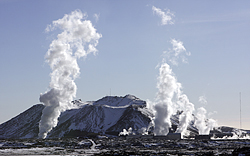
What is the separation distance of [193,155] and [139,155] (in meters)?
16.8

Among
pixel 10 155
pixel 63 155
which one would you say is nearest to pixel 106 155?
pixel 63 155

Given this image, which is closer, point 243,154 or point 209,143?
point 243,154

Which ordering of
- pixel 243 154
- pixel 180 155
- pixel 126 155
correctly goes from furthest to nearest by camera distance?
1. pixel 180 155
2. pixel 126 155
3. pixel 243 154

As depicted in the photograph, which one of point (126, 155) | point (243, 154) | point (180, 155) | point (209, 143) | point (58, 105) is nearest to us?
point (243, 154)

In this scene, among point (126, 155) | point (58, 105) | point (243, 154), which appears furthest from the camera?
point (58, 105)

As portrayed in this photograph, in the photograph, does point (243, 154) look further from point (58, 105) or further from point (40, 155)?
point (58, 105)

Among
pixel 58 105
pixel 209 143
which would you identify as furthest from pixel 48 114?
pixel 209 143

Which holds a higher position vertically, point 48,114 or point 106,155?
point 48,114

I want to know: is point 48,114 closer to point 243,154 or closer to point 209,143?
point 209,143

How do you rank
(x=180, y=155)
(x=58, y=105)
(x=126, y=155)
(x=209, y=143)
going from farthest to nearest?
(x=58, y=105)
(x=209, y=143)
(x=180, y=155)
(x=126, y=155)

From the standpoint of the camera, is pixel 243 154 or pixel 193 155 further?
pixel 193 155

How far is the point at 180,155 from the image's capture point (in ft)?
304

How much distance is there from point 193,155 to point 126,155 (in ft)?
66.4

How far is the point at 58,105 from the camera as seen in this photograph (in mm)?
192750
